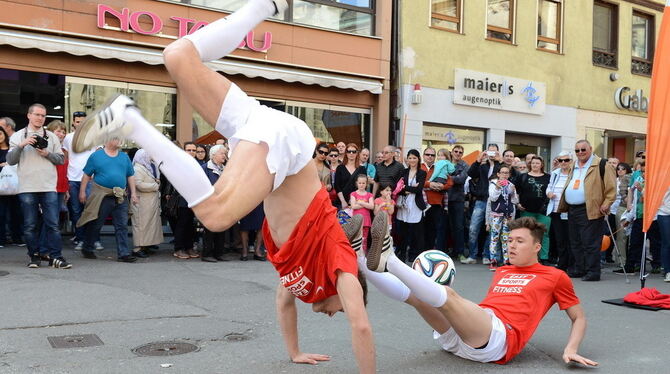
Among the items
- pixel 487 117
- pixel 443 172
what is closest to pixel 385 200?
pixel 443 172

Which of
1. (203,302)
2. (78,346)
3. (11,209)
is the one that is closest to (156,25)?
(11,209)

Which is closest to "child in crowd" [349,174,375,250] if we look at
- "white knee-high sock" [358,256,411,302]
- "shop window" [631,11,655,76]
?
"white knee-high sock" [358,256,411,302]

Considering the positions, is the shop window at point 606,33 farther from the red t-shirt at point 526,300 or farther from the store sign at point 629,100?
the red t-shirt at point 526,300

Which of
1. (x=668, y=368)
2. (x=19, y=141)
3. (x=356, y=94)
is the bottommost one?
(x=668, y=368)

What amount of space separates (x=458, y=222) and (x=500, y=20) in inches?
359

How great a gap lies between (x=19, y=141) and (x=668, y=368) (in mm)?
6795

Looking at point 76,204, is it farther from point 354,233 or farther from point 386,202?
point 354,233

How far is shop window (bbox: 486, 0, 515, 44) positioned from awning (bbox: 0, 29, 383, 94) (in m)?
3.79

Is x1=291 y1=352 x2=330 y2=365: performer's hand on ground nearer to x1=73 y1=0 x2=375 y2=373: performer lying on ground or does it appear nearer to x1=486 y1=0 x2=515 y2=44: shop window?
x1=73 y1=0 x2=375 y2=373: performer lying on ground

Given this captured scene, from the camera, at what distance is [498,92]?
57.3 ft

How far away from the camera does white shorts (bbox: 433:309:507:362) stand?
4.38 metres

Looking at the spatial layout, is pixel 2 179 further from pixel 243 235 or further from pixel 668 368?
pixel 668 368

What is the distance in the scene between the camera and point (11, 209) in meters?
10.1

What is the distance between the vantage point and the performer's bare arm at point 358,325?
3672 mm
